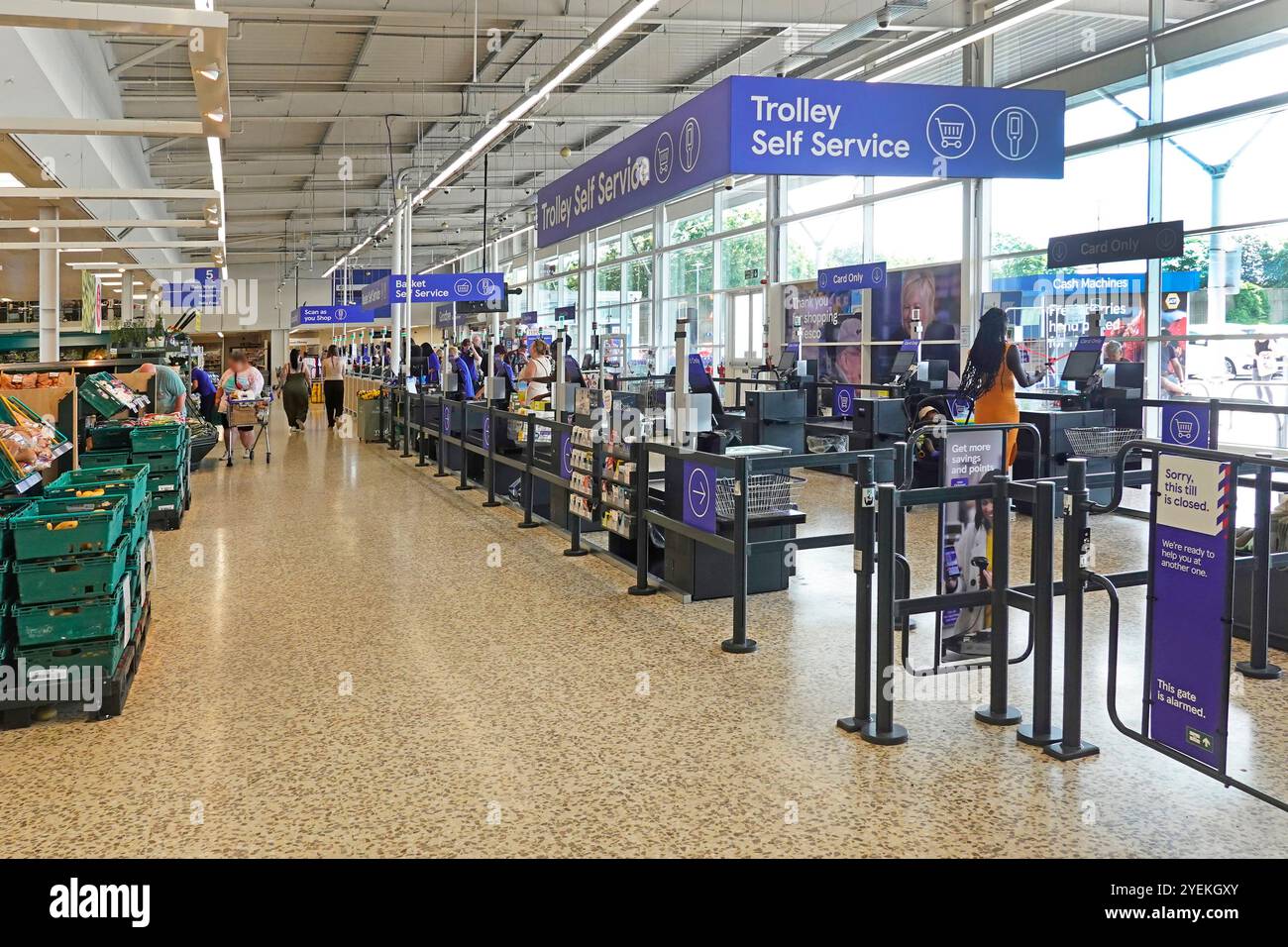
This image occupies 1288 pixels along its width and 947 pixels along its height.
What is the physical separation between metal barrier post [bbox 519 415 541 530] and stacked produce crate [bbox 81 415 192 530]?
2.83m

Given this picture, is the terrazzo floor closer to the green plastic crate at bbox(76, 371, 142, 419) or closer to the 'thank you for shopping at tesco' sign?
the 'thank you for shopping at tesco' sign

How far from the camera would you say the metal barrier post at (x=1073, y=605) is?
369cm

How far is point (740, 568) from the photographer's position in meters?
5.33

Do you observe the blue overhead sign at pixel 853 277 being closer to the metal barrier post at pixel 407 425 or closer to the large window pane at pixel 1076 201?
the large window pane at pixel 1076 201

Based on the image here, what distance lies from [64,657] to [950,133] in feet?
18.7

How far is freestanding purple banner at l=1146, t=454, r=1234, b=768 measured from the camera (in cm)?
328

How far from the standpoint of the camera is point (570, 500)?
782cm

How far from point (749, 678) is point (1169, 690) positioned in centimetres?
181

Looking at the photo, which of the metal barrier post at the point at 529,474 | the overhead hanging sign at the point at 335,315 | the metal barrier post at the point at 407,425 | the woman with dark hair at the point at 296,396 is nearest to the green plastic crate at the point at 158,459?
the metal barrier post at the point at 529,474

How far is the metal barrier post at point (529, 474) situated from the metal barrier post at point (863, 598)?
467cm

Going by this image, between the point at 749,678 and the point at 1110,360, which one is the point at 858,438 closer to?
the point at 1110,360

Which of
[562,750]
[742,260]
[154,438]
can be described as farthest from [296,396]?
[562,750]

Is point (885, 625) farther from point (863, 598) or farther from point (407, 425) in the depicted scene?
point (407, 425)

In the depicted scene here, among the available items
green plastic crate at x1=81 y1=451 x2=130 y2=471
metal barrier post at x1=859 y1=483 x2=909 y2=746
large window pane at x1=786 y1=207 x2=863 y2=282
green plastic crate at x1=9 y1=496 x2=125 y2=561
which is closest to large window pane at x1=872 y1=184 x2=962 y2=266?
large window pane at x1=786 y1=207 x2=863 y2=282
